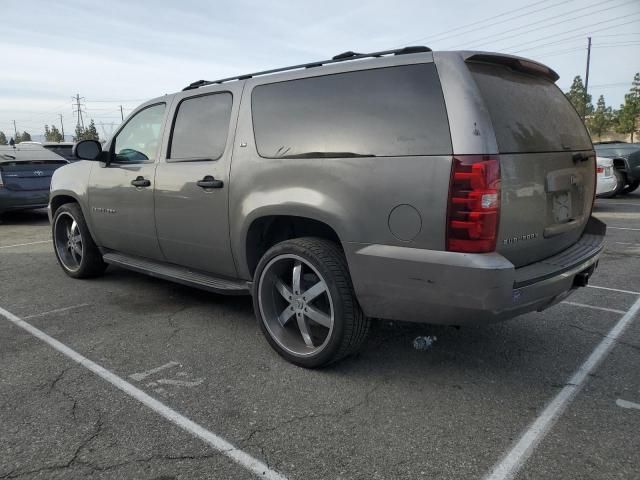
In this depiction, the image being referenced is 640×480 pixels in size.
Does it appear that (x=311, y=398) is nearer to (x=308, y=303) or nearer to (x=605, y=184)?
(x=308, y=303)

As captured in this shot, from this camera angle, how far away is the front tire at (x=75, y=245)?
17.0 ft

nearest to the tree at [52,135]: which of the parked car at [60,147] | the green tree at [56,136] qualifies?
the green tree at [56,136]

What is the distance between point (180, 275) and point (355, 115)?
202 cm

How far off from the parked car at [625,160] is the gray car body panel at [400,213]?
37.2ft

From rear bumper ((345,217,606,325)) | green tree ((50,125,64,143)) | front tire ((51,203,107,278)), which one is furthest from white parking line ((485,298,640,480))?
green tree ((50,125,64,143))

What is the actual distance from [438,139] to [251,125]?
1.46 meters

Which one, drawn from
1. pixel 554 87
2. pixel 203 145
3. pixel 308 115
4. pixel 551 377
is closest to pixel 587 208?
pixel 554 87

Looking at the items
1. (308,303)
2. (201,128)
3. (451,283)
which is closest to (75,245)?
(201,128)

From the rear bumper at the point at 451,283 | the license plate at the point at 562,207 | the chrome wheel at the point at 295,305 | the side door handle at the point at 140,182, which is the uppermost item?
the side door handle at the point at 140,182

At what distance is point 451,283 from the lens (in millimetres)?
2518

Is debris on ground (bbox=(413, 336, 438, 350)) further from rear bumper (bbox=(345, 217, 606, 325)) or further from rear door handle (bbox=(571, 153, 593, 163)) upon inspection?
rear door handle (bbox=(571, 153, 593, 163))

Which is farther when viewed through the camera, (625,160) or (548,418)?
(625,160)

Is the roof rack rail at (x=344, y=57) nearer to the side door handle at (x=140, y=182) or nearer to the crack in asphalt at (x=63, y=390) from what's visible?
the side door handle at (x=140, y=182)

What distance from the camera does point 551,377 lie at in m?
3.04
